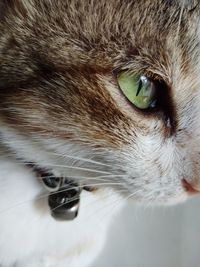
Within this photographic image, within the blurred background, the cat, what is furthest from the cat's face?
the blurred background

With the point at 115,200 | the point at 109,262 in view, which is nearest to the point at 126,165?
the point at 115,200

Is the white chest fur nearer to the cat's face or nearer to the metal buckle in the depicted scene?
the metal buckle

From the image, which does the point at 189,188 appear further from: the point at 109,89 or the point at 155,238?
the point at 155,238

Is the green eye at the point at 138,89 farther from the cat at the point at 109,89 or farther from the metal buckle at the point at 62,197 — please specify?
the metal buckle at the point at 62,197

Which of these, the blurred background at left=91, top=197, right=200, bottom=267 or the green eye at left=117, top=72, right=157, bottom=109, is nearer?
the green eye at left=117, top=72, right=157, bottom=109

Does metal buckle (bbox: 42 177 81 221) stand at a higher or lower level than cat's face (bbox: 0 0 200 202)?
lower

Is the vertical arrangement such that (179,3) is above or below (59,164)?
above

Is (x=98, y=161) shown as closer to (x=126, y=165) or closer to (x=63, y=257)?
(x=126, y=165)
